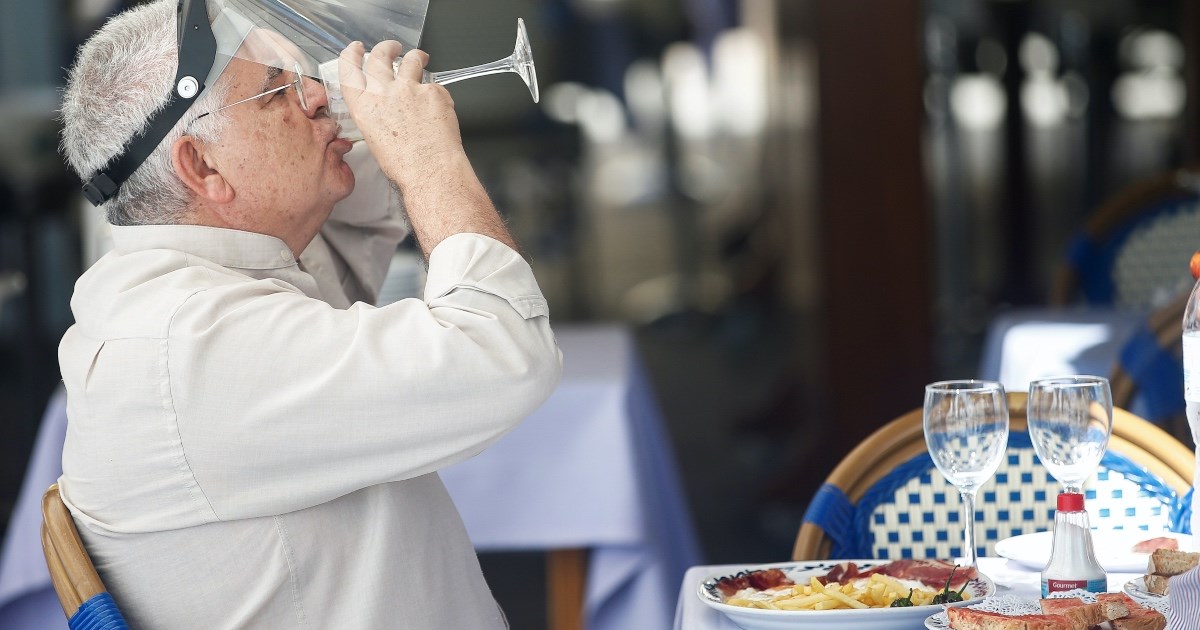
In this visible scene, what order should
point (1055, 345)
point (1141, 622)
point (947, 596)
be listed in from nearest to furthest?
1. point (1141, 622)
2. point (947, 596)
3. point (1055, 345)

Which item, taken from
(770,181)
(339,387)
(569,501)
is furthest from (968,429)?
(770,181)

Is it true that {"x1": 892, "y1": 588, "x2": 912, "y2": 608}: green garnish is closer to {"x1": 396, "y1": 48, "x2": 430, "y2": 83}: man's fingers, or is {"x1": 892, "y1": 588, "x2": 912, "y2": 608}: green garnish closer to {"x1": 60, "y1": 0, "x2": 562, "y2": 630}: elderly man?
{"x1": 60, "y1": 0, "x2": 562, "y2": 630}: elderly man

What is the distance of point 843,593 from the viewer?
3.93 feet

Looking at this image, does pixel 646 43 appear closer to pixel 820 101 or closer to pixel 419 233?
pixel 820 101

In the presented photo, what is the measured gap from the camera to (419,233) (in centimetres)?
134

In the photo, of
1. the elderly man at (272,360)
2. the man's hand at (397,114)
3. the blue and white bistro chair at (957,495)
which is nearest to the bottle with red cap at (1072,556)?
the blue and white bistro chair at (957,495)

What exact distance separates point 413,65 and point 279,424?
1.27 ft

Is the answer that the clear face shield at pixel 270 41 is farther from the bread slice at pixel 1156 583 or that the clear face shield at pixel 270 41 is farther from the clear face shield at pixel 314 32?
the bread slice at pixel 1156 583

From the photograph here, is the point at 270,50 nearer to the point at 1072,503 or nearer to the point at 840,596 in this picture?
the point at 840,596

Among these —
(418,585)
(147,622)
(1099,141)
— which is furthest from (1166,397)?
(1099,141)

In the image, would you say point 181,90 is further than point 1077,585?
Yes

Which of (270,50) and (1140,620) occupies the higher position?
(270,50)

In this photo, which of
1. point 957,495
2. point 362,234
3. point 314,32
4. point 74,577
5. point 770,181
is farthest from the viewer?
point 770,181

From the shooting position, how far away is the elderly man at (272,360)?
123 centimetres
